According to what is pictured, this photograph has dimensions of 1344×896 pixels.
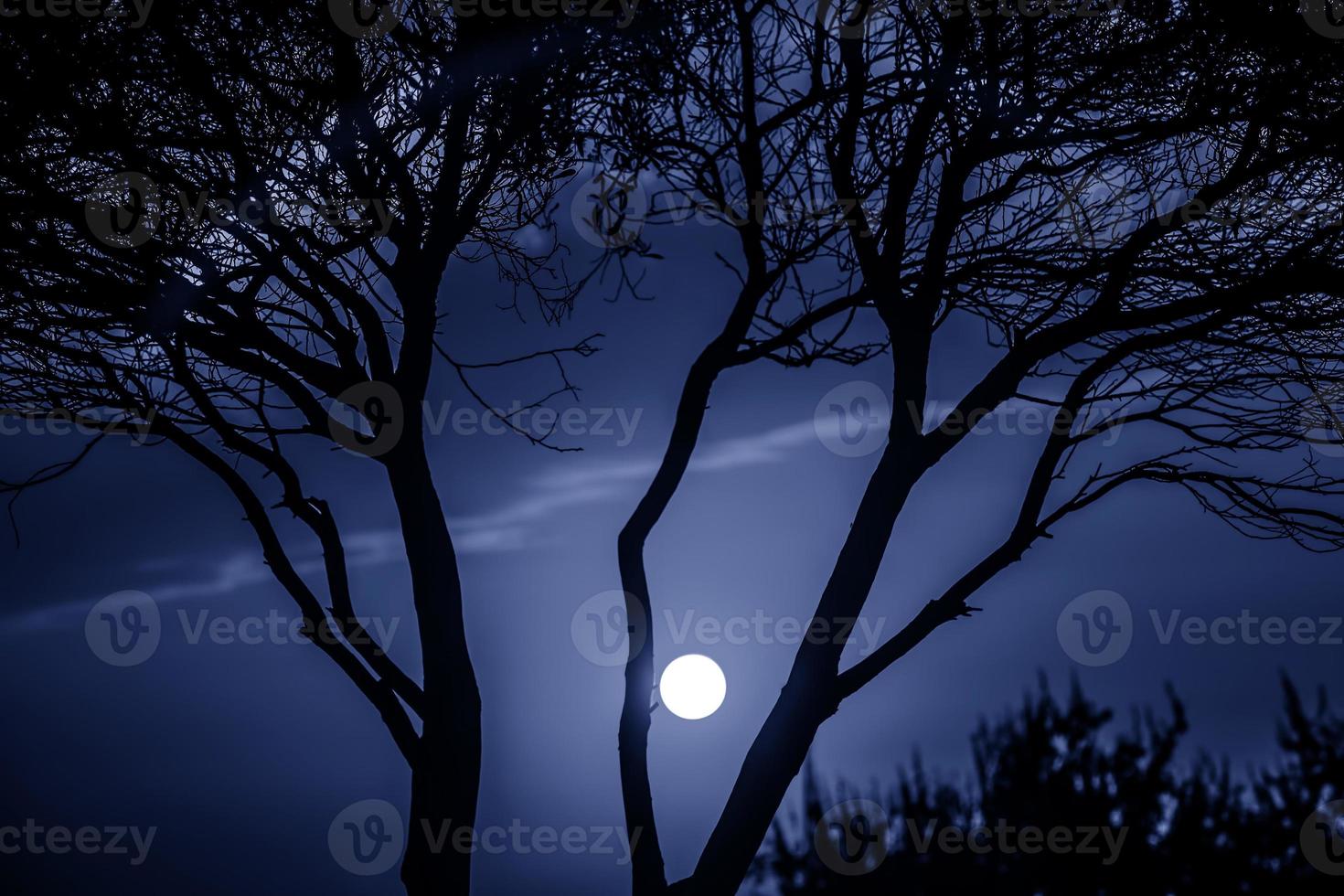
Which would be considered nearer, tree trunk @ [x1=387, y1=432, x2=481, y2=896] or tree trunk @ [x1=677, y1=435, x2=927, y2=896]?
tree trunk @ [x1=677, y1=435, x2=927, y2=896]

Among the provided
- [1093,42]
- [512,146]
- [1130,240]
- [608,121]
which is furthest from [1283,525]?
[512,146]

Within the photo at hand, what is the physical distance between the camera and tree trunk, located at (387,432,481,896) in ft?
15.9

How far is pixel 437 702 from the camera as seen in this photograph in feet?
16.5

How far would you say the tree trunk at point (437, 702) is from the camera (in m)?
4.86

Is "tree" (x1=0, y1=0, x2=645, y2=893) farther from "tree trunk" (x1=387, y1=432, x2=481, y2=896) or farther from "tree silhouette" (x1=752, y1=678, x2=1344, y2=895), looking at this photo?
"tree silhouette" (x1=752, y1=678, x2=1344, y2=895)

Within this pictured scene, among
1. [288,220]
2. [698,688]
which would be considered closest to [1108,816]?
[698,688]

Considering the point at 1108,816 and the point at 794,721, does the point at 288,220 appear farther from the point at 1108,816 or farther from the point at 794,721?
the point at 1108,816

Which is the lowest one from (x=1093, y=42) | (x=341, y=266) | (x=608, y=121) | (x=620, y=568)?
(x=620, y=568)

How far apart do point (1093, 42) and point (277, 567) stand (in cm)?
545

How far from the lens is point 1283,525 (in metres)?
5.51

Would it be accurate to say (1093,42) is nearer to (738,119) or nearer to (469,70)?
(738,119)

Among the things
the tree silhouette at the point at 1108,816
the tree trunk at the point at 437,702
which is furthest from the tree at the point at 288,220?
the tree silhouette at the point at 1108,816

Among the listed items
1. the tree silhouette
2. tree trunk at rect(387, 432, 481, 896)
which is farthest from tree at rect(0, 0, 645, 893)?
the tree silhouette

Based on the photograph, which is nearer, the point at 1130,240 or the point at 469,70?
the point at 1130,240
